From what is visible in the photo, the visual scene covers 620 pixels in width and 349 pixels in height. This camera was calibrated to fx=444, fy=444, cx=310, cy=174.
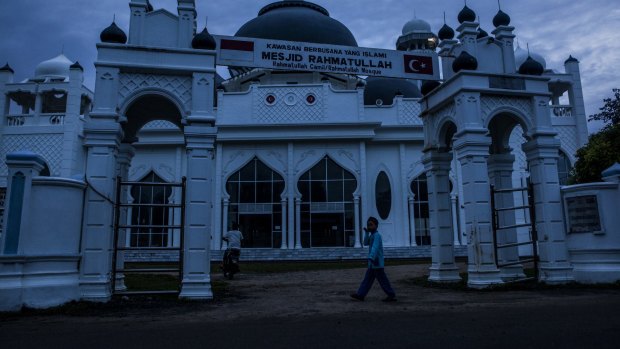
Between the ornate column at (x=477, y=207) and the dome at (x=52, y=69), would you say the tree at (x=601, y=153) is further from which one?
the dome at (x=52, y=69)

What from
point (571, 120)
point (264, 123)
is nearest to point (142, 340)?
point (264, 123)

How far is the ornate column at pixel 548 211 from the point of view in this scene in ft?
31.6

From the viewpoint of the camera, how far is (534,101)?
10.4m

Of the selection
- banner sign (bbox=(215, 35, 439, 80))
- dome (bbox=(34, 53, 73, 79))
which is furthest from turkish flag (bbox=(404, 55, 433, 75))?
dome (bbox=(34, 53, 73, 79))

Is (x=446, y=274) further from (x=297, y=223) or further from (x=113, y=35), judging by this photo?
(x=297, y=223)

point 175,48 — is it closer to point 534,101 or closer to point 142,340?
point 142,340

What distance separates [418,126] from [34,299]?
85.2 feet

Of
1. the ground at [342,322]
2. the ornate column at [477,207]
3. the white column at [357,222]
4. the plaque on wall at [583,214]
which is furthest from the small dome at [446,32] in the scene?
the white column at [357,222]

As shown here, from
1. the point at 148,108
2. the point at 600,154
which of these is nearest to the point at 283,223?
the point at 600,154

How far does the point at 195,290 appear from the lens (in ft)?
26.9

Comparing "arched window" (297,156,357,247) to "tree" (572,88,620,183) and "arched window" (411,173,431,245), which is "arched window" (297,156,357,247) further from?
"tree" (572,88,620,183)

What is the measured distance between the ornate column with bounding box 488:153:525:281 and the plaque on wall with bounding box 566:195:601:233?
1286 millimetres

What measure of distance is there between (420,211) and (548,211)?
66.6 feet

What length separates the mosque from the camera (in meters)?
8.63
